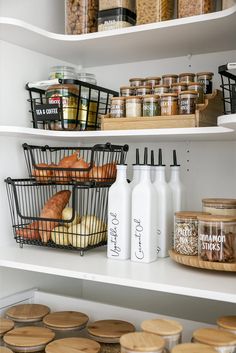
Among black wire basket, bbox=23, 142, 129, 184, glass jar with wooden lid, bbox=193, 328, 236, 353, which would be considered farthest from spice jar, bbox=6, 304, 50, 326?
glass jar with wooden lid, bbox=193, 328, 236, 353

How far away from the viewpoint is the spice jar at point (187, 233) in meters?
1.36

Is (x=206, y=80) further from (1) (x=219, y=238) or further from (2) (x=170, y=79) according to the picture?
(1) (x=219, y=238)

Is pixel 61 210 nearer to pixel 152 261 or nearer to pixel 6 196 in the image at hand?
pixel 6 196

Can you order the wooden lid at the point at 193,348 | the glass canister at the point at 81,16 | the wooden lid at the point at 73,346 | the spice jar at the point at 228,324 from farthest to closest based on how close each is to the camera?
the glass canister at the point at 81,16 → the wooden lid at the point at 73,346 → the spice jar at the point at 228,324 → the wooden lid at the point at 193,348

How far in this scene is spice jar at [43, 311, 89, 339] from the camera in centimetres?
147

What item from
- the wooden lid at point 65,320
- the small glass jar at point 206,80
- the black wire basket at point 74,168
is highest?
the small glass jar at point 206,80

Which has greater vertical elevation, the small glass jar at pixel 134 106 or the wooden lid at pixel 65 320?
the small glass jar at pixel 134 106

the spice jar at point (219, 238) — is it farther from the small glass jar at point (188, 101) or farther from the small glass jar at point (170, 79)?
the small glass jar at point (170, 79)

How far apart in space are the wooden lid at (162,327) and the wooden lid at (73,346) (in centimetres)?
21

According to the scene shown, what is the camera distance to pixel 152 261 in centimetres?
145

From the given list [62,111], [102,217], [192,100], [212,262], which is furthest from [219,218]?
[62,111]

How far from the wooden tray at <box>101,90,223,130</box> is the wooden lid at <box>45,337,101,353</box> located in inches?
25.8

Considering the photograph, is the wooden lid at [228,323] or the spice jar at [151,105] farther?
the spice jar at [151,105]

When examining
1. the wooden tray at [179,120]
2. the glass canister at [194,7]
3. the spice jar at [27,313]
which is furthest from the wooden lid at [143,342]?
the glass canister at [194,7]
